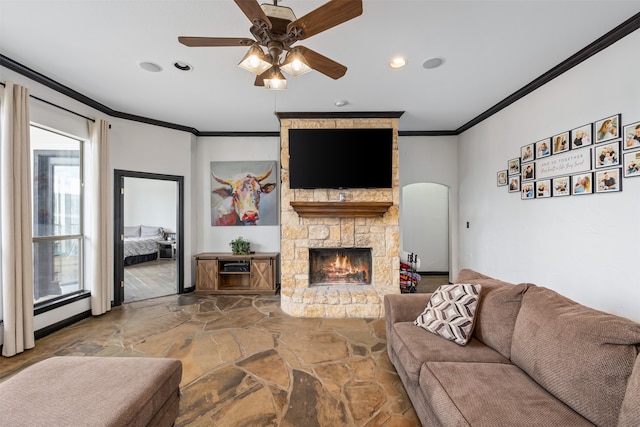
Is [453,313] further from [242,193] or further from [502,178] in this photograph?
[242,193]

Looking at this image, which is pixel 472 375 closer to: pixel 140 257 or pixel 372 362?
pixel 372 362

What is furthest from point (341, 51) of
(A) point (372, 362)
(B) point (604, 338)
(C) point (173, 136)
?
(C) point (173, 136)

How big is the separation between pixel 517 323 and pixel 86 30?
12.5 feet

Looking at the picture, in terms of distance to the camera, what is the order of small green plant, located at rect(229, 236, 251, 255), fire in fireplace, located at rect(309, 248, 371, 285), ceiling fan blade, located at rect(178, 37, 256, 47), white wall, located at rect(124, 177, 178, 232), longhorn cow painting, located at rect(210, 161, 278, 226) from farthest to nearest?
1. white wall, located at rect(124, 177, 178, 232)
2. longhorn cow painting, located at rect(210, 161, 278, 226)
3. small green plant, located at rect(229, 236, 251, 255)
4. fire in fireplace, located at rect(309, 248, 371, 285)
5. ceiling fan blade, located at rect(178, 37, 256, 47)

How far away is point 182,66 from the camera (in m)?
2.64

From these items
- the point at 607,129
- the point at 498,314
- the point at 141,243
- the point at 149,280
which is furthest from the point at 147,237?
the point at 607,129

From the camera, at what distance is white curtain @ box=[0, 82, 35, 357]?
8.08 ft

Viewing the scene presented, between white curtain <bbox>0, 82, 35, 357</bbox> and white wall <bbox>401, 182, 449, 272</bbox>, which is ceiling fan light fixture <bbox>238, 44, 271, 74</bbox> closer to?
white curtain <bbox>0, 82, 35, 357</bbox>

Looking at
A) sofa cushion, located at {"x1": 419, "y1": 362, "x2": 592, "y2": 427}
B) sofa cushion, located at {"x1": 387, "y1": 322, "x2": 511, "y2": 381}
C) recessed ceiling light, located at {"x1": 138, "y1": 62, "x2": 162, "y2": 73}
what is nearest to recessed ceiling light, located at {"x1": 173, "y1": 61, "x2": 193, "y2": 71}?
recessed ceiling light, located at {"x1": 138, "y1": 62, "x2": 162, "y2": 73}

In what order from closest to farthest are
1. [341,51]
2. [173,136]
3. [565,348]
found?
[565,348], [341,51], [173,136]

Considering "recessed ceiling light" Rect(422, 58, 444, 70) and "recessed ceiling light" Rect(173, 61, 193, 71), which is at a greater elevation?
"recessed ceiling light" Rect(173, 61, 193, 71)

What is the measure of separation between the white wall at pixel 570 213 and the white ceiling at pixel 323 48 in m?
0.28

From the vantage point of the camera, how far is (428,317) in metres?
2.06

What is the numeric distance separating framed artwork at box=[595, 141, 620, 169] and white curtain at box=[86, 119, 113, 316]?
549cm
